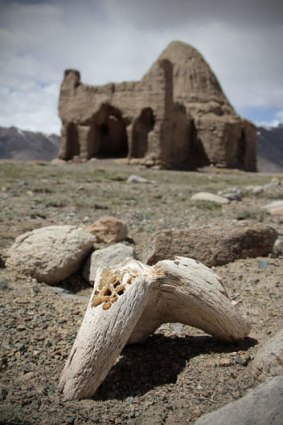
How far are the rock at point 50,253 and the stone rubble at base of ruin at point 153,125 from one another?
1596 centimetres

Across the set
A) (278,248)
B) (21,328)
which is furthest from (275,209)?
(21,328)

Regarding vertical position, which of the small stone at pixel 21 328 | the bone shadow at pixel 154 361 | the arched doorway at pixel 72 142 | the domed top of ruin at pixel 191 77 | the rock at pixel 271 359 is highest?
the domed top of ruin at pixel 191 77

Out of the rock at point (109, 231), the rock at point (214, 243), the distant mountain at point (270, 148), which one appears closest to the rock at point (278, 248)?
the rock at point (214, 243)

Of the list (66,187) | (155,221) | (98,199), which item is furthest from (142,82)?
(155,221)

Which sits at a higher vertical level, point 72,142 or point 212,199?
point 72,142

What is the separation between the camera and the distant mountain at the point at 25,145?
202 feet

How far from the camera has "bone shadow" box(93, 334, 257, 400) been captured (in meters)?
2.37

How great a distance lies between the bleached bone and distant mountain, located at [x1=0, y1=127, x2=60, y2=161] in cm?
6051

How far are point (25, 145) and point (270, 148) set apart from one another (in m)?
37.4

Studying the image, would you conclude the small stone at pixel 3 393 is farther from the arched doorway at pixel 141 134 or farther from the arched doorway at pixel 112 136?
the arched doorway at pixel 112 136

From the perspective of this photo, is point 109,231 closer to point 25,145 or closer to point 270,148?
point 25,145

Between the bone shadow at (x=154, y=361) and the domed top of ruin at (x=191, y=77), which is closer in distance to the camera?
the bone shadow at (x=154, y=361)

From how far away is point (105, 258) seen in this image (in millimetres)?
4016

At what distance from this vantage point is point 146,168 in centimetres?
1959
